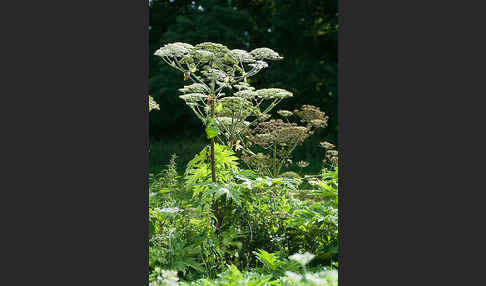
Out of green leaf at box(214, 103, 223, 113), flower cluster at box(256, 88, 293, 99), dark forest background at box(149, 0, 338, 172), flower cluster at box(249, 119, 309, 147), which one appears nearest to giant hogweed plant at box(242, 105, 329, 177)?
flower cluster at box(249, 119, 309, 147)

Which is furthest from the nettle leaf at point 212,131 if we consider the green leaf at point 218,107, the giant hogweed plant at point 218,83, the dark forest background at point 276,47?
the dark forest background at point 276,47

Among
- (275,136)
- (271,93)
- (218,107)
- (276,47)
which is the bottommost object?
(275,136)

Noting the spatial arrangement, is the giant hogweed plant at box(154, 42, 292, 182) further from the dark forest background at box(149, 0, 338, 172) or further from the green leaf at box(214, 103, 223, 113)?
the dark forest background at box(149, 0, 338, 172)

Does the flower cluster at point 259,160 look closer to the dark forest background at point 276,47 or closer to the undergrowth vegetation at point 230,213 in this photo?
the undergrowth vegetation at point 230,213

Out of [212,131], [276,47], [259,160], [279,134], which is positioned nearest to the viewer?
[212,131]

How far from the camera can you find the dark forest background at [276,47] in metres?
8.20

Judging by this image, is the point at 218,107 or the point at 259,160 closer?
the point at 218,107

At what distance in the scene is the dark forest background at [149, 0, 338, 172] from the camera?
26.9ft

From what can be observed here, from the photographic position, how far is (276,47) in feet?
28.0

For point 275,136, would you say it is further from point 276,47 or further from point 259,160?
point 276,47

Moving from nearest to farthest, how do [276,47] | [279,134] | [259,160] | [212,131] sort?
[212,131]
[279,134]
[259,160]
[276,47]

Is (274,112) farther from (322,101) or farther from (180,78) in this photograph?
(180,78)

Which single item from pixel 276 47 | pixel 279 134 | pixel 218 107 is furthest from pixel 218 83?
pixel 276 47
